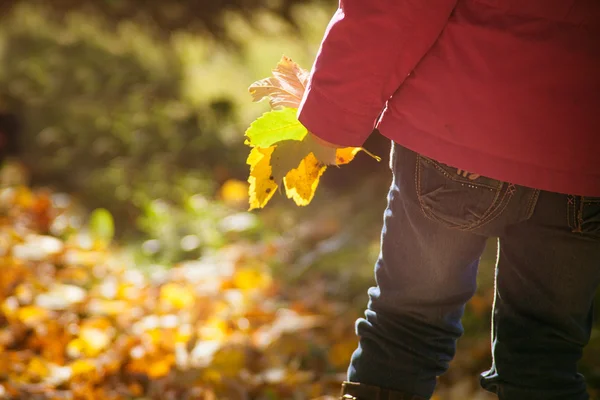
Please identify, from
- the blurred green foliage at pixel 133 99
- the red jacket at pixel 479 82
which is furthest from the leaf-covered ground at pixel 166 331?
the red jacket at pixel 479 82

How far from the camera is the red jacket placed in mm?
1270

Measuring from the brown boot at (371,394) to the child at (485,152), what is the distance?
0.07 meters

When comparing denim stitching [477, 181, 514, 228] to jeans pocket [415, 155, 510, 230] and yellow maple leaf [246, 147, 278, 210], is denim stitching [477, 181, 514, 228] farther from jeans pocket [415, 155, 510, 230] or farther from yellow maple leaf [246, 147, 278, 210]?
yellow maple leaf [246, 147, 278, 210]

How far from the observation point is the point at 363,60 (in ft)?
4.34

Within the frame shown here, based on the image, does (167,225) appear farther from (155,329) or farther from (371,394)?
(371,394)

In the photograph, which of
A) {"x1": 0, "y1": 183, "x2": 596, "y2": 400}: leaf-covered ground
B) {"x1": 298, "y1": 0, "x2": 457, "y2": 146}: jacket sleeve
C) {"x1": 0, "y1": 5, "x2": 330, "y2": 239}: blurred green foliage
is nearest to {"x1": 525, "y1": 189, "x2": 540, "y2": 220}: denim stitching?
{"x1": 298, "y1": 0, "x2": 457, "y2": 146}: jacket sleeve

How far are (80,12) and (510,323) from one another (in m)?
5.54

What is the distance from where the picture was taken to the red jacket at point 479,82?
127cm

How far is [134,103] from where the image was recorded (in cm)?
517

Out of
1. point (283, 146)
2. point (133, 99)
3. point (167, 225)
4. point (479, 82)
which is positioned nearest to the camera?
point (479, 82)

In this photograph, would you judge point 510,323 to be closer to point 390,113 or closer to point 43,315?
point 390,113

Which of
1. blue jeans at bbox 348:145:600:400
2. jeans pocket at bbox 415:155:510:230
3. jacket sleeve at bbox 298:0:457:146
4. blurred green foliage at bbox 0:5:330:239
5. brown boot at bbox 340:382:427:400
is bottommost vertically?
brown boot at bbox 340:382:427:400

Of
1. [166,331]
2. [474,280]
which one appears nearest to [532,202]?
[474,280]

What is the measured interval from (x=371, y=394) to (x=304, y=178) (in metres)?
0.51
